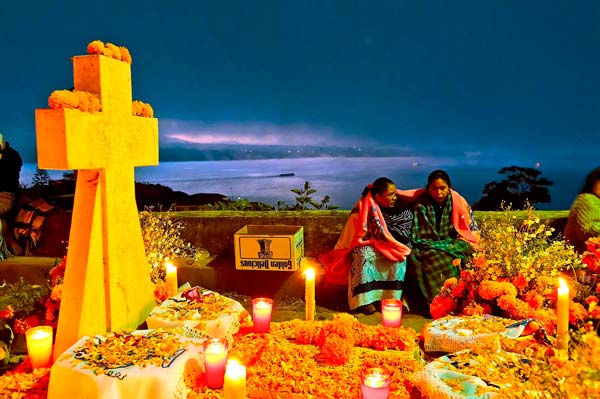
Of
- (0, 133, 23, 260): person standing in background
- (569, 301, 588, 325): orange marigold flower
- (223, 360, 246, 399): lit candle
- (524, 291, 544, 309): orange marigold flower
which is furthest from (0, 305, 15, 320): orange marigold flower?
(569, 301, 588, 325): orange marigold flower

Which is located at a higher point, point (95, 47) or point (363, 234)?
point (95, 47)

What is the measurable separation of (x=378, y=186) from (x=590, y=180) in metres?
2.15

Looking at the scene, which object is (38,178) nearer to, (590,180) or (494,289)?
(494,289)

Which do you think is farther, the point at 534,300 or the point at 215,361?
the point at 534,300

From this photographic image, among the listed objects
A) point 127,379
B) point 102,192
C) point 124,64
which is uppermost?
point 124,64

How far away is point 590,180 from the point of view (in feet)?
17.9

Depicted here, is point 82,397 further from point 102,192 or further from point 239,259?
point 239,259

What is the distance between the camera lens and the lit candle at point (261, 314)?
13.4ft

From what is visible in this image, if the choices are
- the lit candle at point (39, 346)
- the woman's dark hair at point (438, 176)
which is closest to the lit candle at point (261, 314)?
the lit candle at point (39, 346)

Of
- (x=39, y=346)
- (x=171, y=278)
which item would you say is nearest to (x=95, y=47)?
(x=171, y=278)

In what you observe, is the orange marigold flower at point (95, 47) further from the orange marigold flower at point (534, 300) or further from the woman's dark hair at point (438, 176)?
the orange marigold flower at point (534, 300)

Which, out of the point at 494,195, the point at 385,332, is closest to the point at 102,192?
the point at 385,332

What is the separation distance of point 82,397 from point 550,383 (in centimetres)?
249

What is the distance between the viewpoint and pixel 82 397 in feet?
10.0
